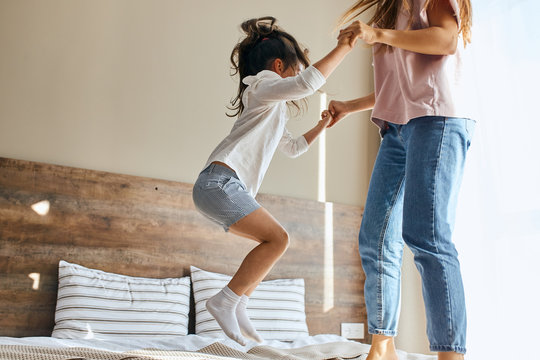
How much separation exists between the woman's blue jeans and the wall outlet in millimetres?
1513

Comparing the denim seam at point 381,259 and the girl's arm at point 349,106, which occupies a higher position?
the girl's arm at point 349,106

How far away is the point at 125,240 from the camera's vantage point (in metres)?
2.52

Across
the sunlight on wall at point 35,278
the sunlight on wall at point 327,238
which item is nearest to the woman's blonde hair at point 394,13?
the sunlight on wall at point 327,238

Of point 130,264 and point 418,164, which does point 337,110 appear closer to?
point 418,164

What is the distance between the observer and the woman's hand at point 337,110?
6.68ft

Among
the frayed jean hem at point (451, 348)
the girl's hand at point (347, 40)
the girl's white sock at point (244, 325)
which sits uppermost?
the girl's hand at point (347, 40)

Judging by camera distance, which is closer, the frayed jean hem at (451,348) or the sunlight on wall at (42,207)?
the frayed jean hem at (451,348)

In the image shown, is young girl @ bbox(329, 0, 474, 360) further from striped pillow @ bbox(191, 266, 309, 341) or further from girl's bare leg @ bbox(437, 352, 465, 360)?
striped pillow @ bbox(191, 266, 309, 341)

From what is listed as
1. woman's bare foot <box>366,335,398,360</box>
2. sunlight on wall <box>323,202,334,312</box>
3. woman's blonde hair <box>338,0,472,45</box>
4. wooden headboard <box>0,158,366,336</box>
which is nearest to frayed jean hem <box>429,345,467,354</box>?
woman's bare foot <box>366,335,398,360</box>

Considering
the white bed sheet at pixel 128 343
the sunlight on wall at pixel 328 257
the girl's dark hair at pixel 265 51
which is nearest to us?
the white bed sheet at pixel 128 343

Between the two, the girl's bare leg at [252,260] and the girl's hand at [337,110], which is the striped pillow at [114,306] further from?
the girl's hand at [337,110]

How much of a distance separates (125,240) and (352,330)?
1.45m

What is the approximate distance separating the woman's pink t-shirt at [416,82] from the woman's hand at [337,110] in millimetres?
316

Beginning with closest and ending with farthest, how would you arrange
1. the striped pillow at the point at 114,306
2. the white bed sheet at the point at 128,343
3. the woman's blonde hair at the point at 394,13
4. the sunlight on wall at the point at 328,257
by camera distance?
the woman's blonde hair at the point at 394,13
the white bed sheet at the point at 128,343
the striped pillow at the point at 114,306
the sunlight on wall at the point at 328,257
